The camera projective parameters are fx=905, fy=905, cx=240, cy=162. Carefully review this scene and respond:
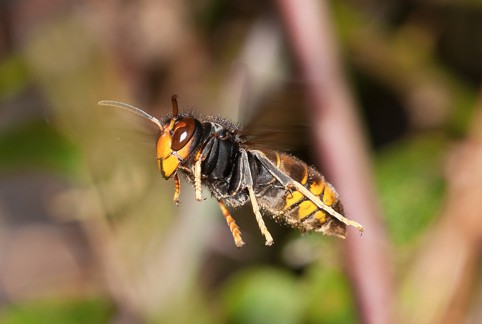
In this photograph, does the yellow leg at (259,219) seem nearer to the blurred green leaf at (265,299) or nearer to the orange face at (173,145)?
the orange face at (173,145)

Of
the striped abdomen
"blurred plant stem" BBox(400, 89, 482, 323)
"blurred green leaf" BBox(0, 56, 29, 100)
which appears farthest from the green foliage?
"blurred green leaf" BBox(0, 56, 29, 100)

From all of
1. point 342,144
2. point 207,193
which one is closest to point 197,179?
point 342,144

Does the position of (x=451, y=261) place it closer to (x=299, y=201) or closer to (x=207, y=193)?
(x=207, y=193)

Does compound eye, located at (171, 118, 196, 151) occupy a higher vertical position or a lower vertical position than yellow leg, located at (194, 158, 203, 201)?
higher

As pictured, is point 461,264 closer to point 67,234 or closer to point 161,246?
point 161,246

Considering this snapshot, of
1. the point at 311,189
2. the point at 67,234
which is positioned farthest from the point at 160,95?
the point at 311,189

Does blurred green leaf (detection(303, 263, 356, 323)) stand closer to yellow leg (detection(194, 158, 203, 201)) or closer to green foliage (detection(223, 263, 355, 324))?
green foliage (detection(223, 263, 355, 324))

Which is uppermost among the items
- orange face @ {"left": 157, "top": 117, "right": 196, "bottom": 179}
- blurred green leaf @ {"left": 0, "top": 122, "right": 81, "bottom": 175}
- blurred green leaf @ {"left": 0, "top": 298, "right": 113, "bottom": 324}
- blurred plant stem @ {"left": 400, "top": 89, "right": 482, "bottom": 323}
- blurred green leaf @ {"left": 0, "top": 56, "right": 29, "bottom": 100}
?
blurred green leaf @ {"left": 0, "top": 56, "right": 29, "bottom": 100}
